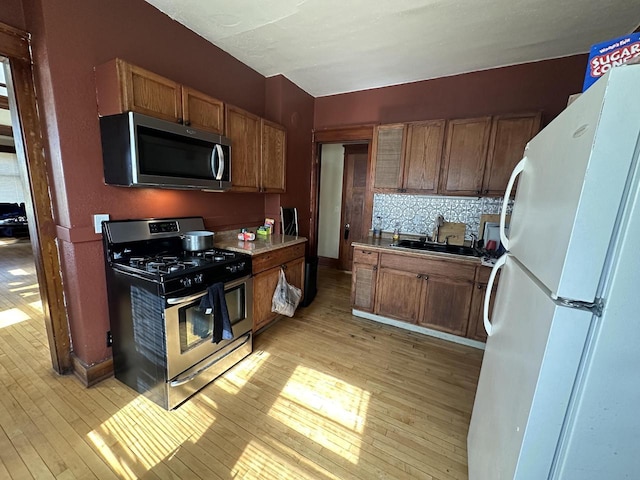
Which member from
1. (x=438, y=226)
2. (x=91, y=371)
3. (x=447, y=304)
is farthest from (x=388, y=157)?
(x=91, y=371)

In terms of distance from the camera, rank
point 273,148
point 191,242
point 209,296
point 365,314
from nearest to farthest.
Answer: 1. point 209,296
2. point 191,242
3. point 273,148
4. point 365,314

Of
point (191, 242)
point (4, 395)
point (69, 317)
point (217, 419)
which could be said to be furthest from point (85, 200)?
point (217, 419)

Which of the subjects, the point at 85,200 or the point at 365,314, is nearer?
the point at 85,200

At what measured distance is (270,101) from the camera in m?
3.25

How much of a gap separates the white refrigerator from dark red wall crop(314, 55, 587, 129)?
2.59 meters

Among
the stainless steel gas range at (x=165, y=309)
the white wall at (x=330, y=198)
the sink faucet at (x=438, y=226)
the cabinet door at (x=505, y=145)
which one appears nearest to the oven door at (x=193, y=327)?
the stainless steel gas range at (x=165, y=309)

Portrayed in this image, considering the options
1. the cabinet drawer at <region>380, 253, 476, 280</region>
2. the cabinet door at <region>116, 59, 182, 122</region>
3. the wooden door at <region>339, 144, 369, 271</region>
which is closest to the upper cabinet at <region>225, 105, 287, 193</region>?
the cabinet door at <region>116, 59, 182, 122</region>

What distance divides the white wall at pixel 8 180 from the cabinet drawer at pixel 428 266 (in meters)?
9.97

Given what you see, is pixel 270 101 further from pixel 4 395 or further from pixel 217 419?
pixel 4 395

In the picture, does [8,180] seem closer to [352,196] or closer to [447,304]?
[352,196]

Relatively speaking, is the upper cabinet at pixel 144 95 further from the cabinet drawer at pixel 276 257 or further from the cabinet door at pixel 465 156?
the cabinet door at pixel 465 156

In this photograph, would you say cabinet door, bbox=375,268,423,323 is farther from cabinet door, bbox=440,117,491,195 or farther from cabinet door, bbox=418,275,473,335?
cabinet door, bbox=440,117,491,195

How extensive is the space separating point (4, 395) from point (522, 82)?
16.9 ft

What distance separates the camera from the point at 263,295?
259 centimetres
